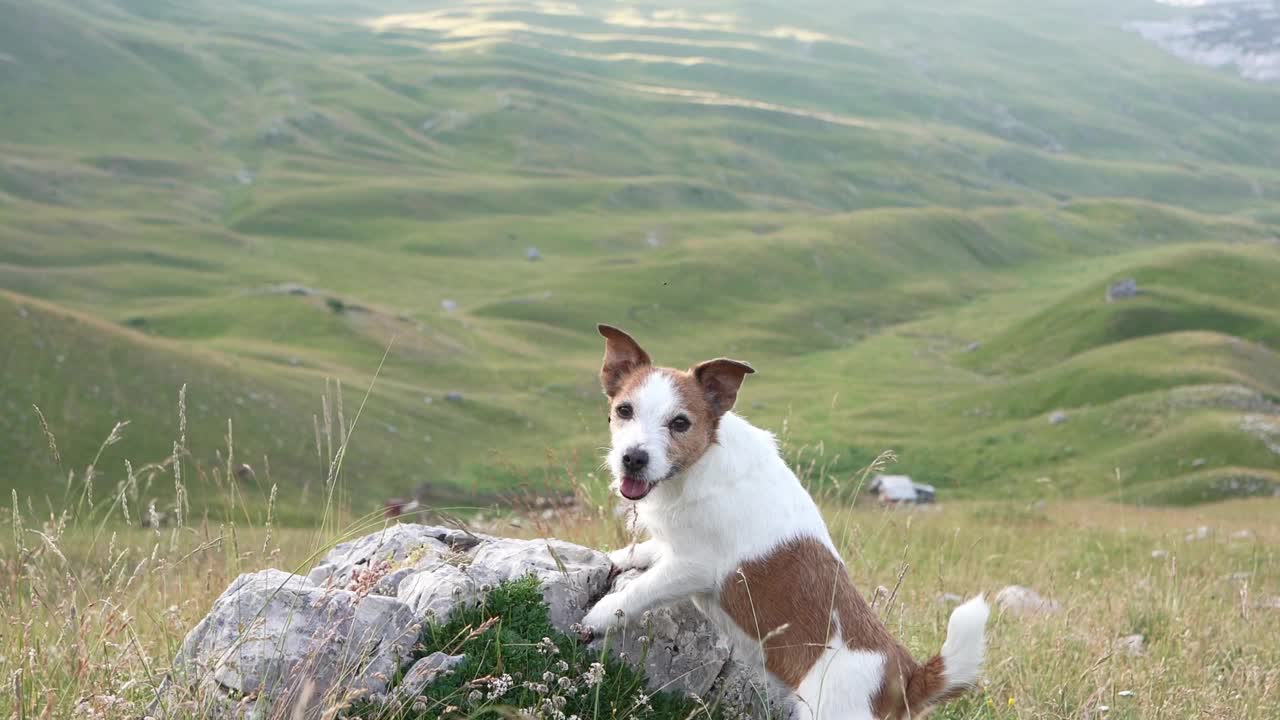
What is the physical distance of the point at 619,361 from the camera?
24.0 feet

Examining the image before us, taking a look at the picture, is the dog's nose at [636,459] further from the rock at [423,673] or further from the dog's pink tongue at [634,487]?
the rock at [423,673]

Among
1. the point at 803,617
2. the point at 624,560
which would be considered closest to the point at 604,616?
the point at 624,560

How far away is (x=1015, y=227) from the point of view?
153000 millimetres

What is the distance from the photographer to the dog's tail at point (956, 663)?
651 cm

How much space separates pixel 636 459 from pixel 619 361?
1.06 metres

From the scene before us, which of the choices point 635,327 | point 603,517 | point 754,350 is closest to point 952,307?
point 754,350

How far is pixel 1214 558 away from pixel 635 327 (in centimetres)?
7467

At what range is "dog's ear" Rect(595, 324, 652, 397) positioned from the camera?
23.6 ft

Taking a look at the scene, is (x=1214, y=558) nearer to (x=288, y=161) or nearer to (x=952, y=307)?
(x=952, y=307)

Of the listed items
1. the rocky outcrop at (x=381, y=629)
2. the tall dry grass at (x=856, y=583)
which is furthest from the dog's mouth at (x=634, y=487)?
the tall dry grass at (x=856, y=583)

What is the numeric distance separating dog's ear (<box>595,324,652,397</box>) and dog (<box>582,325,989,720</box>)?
86 mm

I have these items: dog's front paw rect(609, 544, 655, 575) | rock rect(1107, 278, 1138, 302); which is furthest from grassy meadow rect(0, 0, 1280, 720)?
dog's front paw rect(609, 544, 655, 575)

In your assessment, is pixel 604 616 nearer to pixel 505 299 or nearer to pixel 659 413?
pixel 659 413

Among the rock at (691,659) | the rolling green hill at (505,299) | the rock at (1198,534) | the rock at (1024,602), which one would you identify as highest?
the rock at (691,659)
